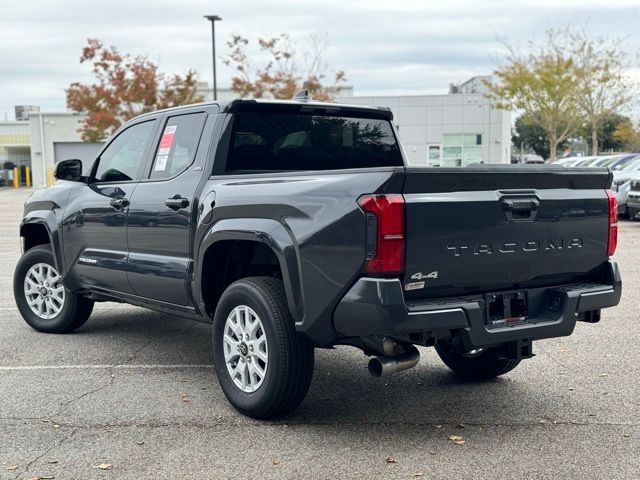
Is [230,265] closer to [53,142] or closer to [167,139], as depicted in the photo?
[167,139]

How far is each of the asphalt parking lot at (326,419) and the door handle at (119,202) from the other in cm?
128

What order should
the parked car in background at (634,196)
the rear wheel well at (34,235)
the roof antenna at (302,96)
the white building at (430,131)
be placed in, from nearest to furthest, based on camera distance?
the roof antenna at (302,96), the rear wheel well at (34,235), the parked car in background at (634,196), the white building at (430,131)

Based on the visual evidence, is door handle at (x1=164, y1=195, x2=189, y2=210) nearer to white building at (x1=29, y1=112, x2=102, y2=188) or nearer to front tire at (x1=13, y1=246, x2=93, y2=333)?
front tire at (x1=13, y1=246, x2=93, y2=333)

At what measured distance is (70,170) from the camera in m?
7.25

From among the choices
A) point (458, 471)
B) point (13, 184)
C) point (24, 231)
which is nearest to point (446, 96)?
point (13, 184)

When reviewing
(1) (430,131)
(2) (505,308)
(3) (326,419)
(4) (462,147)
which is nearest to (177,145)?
(3) (326,419)

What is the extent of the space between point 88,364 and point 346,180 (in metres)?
3.20

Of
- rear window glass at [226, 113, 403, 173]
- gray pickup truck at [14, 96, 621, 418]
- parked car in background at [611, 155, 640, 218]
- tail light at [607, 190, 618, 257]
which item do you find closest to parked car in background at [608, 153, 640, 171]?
parked car in background at [611, 155, 640, 218]

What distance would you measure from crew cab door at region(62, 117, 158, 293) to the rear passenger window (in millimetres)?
221

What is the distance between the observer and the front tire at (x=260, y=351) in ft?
15.8

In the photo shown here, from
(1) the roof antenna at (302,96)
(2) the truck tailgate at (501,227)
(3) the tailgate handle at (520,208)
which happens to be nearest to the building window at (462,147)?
(1) the roof antenna at (302,96)

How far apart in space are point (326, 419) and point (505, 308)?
1332mm

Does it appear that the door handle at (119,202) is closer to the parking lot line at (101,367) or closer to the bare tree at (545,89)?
the parking lot line at (101,367)

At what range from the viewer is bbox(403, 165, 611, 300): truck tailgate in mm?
4395
